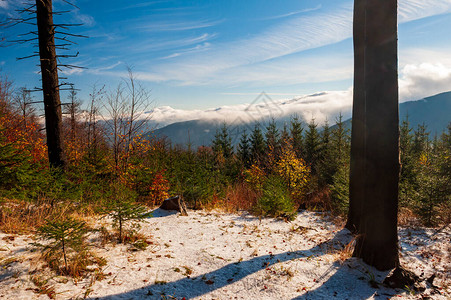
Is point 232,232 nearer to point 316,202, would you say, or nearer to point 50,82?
point 316,202

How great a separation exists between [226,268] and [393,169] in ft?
9.80

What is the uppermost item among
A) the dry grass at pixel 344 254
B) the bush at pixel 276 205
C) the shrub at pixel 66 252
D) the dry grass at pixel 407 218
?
the shrub at pixel 66 252

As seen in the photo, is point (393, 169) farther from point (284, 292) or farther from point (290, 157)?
point (290, 157)

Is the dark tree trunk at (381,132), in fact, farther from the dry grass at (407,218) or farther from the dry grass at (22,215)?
the dry grass at (22,215)

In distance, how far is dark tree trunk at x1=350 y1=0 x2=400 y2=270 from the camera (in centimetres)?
353

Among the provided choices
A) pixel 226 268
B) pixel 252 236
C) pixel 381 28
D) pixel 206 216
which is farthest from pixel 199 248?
pixel 381 28

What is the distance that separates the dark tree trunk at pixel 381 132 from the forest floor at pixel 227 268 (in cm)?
61

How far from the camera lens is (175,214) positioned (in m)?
6.12

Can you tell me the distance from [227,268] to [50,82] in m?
6.06

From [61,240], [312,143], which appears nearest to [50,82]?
[61,240]

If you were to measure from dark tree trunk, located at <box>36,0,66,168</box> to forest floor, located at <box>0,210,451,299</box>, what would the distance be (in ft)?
9.27

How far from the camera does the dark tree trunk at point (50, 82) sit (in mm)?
5719

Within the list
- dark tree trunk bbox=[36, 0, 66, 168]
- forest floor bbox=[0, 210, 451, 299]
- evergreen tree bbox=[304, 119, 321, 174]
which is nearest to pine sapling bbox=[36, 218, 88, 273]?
forest floor bbox=[0, 210, 451, 299]

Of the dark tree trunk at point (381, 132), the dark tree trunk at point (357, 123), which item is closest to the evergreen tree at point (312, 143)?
the dark tree trunk at point (357, 123)
